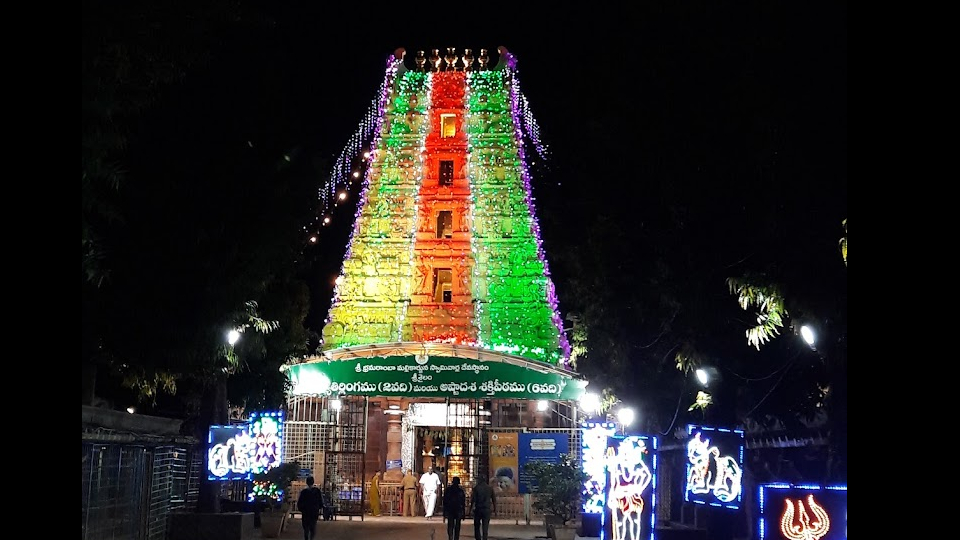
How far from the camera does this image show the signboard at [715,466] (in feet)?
30.2

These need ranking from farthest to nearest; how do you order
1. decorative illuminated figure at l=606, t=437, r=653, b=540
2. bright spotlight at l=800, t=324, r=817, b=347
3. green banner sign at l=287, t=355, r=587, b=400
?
green banner sign at l=287, t=355, r=587, b=400
decorative illuminated figure at l=606, t=437, r=653, b=540
bright spotlight at l=800, t=324, r=817, b=347

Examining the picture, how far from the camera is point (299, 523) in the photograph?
21.2 meters

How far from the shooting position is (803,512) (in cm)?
688

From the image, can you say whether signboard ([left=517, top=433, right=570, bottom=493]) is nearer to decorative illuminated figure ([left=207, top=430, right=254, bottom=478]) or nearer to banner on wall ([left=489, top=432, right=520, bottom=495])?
banner on wall ([left=489, top=432, right=520, bottom=495])

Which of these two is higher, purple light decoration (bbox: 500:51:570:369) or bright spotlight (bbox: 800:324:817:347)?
purple light decoration (bbox: 500:51:570:369)

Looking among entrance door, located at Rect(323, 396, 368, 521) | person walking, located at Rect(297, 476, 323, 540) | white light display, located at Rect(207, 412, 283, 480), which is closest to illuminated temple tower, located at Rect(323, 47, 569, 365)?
entrance door, located at Rect(323, 396, 368, 521)

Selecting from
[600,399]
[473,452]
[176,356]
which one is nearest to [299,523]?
[473,452]

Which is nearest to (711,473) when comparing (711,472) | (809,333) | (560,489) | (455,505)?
(711,472)

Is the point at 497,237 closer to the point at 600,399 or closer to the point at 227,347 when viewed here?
the point at 600,399

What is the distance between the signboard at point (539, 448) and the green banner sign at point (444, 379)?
1.38m

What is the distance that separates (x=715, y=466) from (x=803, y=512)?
2.61m

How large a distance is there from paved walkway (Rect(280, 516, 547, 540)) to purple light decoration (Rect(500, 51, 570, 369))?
397 cm

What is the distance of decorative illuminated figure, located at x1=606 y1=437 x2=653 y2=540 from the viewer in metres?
10.2

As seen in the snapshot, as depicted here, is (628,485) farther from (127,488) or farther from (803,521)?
(127,488)
